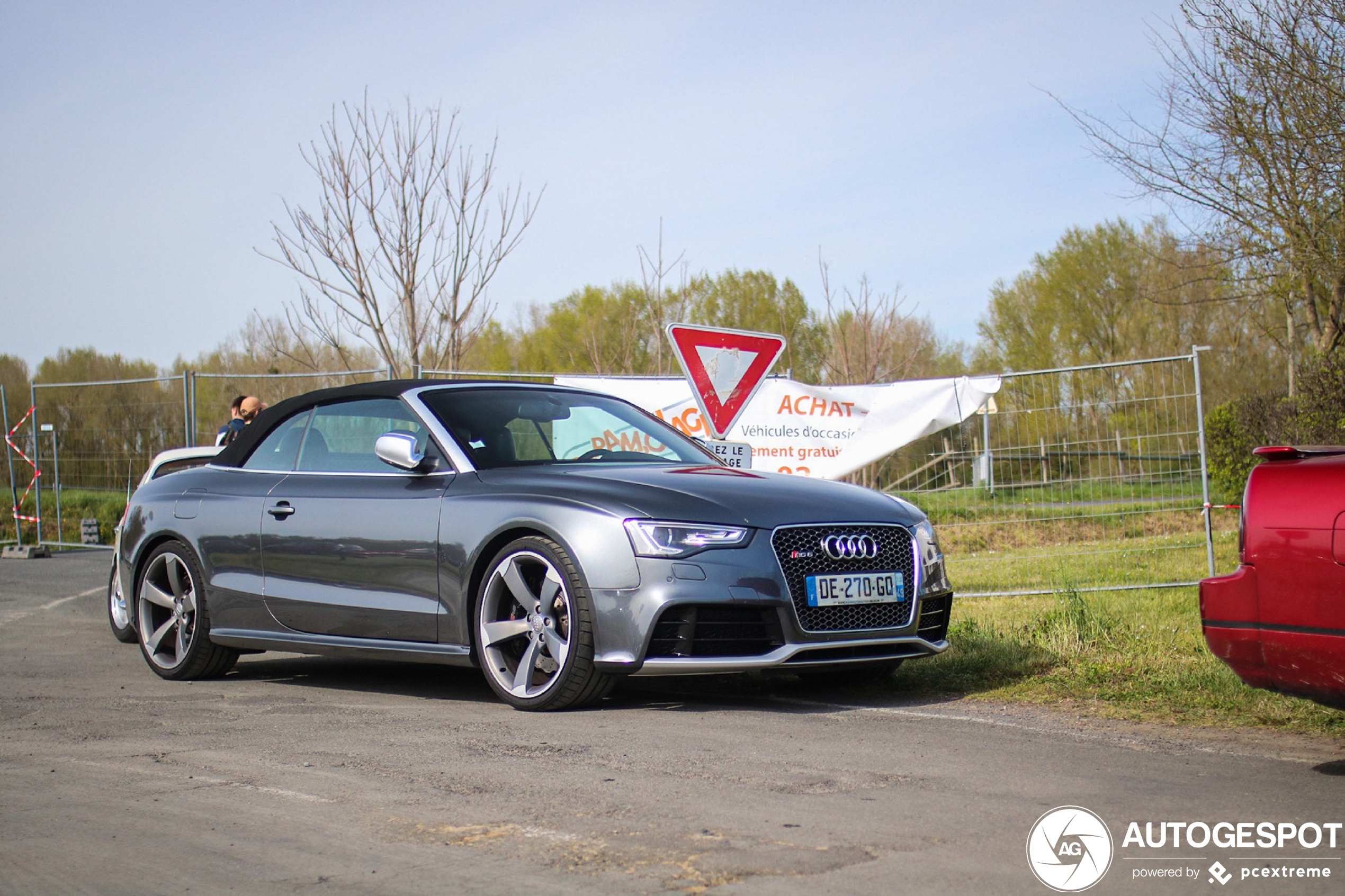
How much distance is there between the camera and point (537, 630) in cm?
602

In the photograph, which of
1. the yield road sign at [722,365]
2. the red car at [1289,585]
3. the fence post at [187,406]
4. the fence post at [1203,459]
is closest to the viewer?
the red car at [1289,585]

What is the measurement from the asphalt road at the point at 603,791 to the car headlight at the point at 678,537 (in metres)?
0.72

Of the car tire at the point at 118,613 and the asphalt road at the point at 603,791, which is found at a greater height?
the car tire at the point at 118,613

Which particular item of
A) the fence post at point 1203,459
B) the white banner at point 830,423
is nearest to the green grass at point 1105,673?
the fence post at point 1203,459

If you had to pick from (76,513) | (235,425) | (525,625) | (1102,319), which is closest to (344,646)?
(525,625)

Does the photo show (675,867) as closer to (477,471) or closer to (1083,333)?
(477,471)

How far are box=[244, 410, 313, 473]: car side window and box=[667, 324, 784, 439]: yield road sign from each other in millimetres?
2644

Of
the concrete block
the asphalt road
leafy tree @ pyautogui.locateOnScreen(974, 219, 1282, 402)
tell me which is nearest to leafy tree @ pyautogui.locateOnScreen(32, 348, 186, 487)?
the concrete block

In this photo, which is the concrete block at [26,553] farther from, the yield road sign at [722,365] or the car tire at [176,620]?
the yield road sign at [722,365]

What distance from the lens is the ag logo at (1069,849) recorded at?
132 inches

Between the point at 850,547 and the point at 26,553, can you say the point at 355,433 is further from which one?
the point at 26,553

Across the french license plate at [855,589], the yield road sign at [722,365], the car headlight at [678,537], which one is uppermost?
the yield road sign at [722,365]

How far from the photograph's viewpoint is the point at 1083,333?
141 feet

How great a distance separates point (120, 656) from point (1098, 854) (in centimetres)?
697
